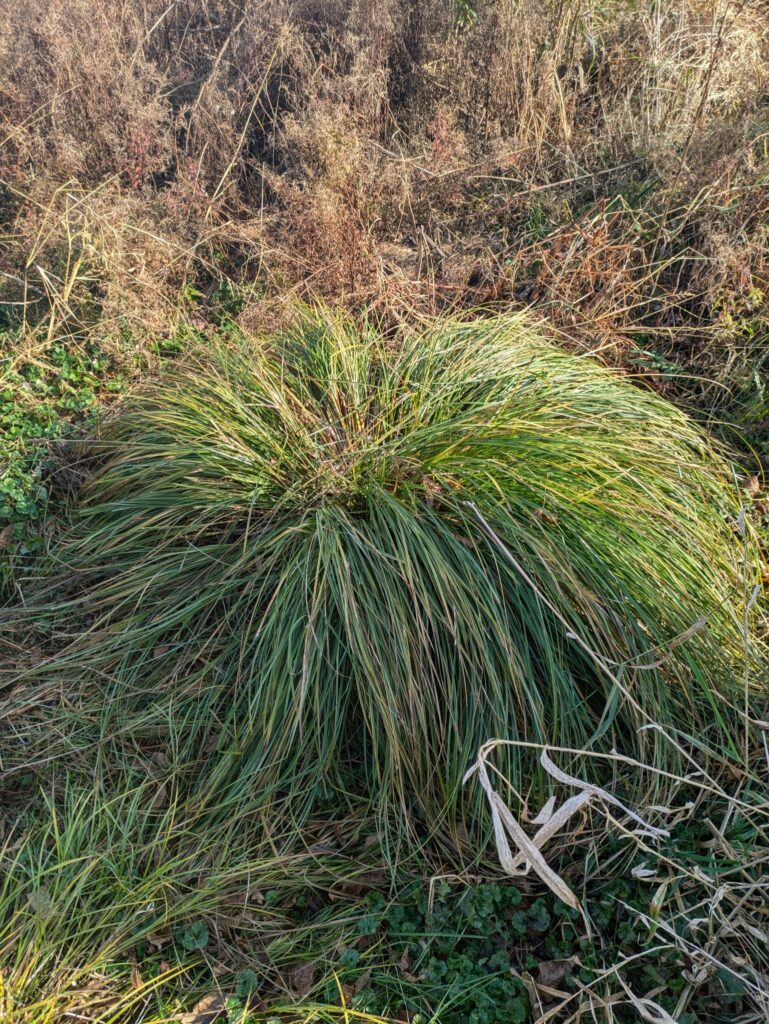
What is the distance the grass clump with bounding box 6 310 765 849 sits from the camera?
2441 mm

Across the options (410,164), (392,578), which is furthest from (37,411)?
(410,164)

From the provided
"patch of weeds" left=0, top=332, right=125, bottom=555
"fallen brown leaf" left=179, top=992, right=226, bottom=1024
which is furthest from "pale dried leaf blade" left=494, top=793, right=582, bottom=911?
"patch of weeds" left=0, top=332, right=125, bottom=555

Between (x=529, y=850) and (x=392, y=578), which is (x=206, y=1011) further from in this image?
(x=392, y=578)

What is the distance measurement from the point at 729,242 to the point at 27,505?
327cm

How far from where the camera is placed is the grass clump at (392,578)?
2441mm

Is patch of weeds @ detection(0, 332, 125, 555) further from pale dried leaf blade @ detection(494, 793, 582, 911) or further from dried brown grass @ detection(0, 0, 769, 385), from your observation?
pale dried leaf blade @ detection(494, 793, 582, 911)

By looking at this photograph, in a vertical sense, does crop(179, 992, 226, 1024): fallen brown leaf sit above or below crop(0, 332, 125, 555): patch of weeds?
below

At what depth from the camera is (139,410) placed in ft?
11.0

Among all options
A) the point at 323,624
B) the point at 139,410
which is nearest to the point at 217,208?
the point at 139,410

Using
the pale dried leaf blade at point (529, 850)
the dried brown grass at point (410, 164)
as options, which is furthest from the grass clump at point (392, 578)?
the dried brown grass at point (410, 164)

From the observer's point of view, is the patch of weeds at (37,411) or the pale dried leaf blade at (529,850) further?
the patch of weeds at (37,411)

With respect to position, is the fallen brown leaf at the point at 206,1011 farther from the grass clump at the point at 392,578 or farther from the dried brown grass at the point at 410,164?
the dried brown grass at the point at 410,164

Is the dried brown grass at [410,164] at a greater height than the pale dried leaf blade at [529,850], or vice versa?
the dried brown grass at [410,164]

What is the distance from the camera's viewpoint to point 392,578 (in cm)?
253
